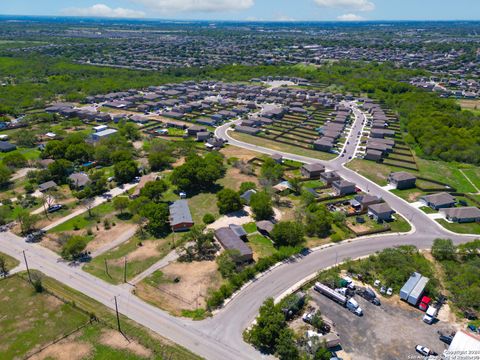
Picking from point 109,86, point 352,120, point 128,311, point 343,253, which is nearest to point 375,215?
point 343,253

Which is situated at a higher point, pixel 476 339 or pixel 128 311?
pixel 476 339

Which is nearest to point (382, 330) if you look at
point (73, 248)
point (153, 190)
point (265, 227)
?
point (265, 227)

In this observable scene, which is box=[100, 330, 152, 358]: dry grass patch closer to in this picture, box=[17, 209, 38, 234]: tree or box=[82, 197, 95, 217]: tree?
box=[17, 209, 38, 234]: tree

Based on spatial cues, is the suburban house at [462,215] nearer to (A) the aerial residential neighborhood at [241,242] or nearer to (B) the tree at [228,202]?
(A) the aerial residential neighborhood at [241,242]

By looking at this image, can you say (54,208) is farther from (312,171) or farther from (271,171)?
(312,171)

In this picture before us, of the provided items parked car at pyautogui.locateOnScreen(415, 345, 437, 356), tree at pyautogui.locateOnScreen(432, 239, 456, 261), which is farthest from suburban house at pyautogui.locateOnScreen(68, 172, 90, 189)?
tree at pyautogui.locateOnScreen(432, 239, 456, 261)

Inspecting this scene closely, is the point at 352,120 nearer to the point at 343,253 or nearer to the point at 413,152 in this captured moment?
the point at 413,152
